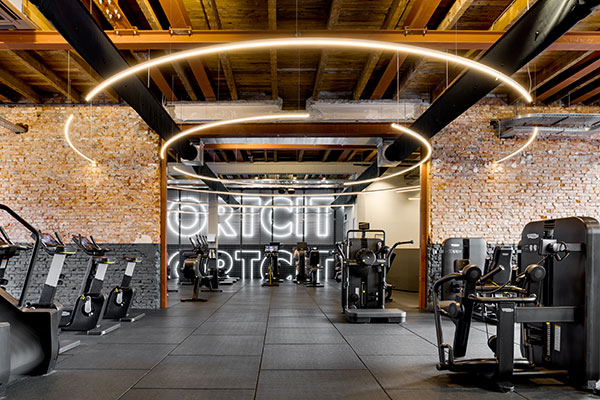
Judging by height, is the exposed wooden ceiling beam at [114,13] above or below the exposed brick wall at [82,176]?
above

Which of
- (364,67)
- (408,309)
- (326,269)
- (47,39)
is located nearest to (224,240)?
(326,269)

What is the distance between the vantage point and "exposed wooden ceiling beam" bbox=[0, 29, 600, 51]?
552cm

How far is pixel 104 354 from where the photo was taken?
5.26m

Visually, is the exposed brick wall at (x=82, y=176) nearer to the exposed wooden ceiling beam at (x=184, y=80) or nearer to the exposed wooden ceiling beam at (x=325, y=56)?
the exposed wooden ceiling beam at (x=184, y=80)

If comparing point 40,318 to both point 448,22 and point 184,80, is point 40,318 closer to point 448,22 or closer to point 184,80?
point 184,80

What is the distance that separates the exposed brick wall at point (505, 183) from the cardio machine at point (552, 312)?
476 centimetres

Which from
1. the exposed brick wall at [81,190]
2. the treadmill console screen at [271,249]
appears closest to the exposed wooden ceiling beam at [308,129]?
the exposed brick wall at [81,190]

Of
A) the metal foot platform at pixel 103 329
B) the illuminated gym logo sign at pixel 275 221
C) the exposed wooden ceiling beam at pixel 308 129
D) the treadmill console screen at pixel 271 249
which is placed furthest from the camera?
the illuminated gym logo sign at pixel 275 221

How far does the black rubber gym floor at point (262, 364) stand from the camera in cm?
390

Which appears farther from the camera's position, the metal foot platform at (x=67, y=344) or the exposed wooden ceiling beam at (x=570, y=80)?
the exposed wooden ceiling beam at (x=570, y=80)

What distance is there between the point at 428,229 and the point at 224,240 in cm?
1202

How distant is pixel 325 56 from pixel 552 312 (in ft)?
16.2

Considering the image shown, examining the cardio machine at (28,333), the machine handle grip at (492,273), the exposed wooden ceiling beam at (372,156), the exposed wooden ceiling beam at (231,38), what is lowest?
the cardio machine at (28,333)

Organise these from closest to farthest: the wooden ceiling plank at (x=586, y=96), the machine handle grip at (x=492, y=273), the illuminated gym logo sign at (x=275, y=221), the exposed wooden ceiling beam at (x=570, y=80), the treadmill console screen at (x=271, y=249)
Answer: the machine handle grip at (x=492, y=273), the exposed wooden ceiling beam at (x=570, y=80), the wooden ceiling plank at (x=586, y=96), the treadmill console screen at (x=271, y=249), the illuminated gym logo sign at (x=275, y=221)
